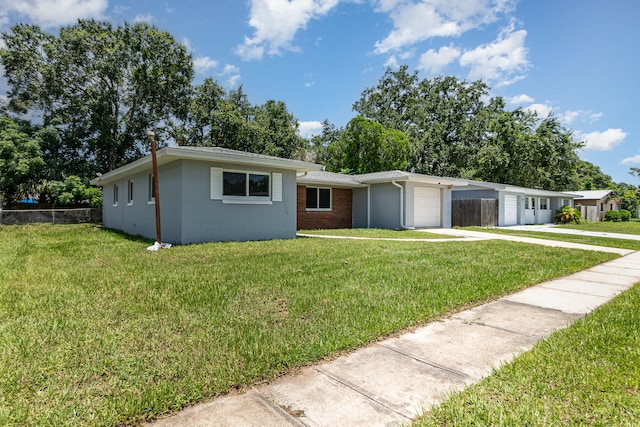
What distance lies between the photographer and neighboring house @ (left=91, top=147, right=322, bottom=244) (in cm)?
1012

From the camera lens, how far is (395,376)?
2.59 m

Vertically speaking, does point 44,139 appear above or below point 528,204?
above

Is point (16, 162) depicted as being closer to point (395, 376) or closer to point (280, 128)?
point (280, 128)

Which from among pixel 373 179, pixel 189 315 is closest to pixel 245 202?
pixel 189 315

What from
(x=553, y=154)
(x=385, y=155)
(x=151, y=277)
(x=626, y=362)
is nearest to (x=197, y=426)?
(x=626, y=362)

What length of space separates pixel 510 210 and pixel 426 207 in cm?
832

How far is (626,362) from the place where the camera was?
2744 millimetres

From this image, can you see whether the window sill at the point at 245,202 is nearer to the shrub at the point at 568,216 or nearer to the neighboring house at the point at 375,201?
the neighboring house at the point at 375,201

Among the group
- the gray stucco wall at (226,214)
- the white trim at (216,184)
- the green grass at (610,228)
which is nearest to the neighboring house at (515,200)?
the green grass at (610,228)

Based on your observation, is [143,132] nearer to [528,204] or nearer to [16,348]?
[16,348]

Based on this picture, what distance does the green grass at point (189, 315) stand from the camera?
2.34 meters

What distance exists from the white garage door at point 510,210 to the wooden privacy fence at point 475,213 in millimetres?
1666

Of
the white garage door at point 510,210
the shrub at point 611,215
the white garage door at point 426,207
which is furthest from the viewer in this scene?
the shrub at point 611,215

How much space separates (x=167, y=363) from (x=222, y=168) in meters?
8.55
